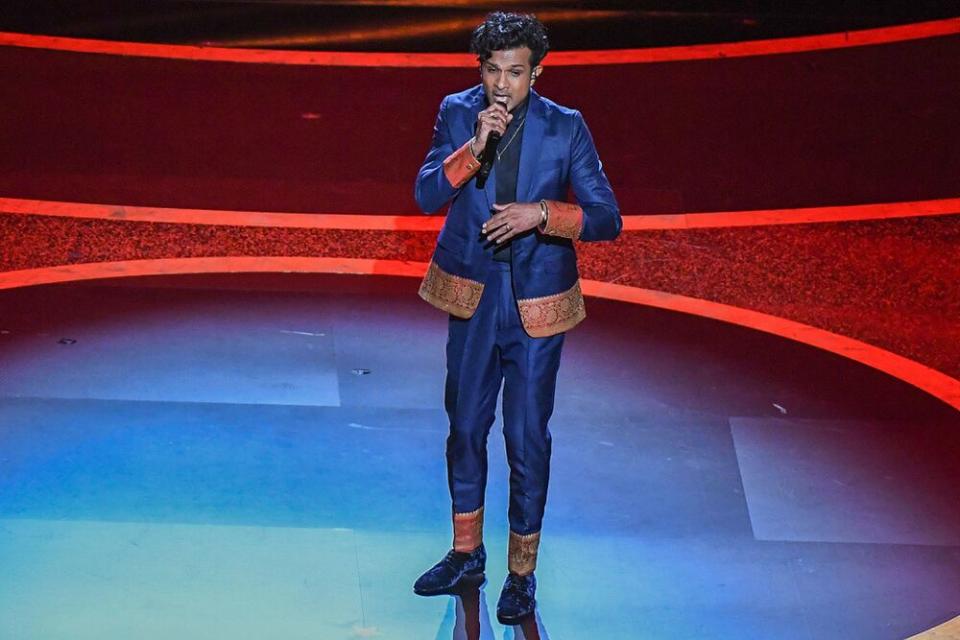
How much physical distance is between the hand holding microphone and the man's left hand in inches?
5.5

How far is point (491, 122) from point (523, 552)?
1.28m

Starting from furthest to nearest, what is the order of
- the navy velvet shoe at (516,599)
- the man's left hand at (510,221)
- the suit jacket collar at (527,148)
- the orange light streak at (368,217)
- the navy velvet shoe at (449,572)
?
the orange light streak at (368,217) < the navy velvet shoe at (449,572) < the navy velvet shoe at (516,599) < the suit jacket collar at (527,148) < the man's left hand at (510,221)

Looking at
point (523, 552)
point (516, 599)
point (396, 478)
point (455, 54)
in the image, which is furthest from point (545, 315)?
point (455, 54)

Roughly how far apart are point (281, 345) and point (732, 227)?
2.65 meters

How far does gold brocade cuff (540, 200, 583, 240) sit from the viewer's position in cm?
378

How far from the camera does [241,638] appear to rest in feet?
12.9

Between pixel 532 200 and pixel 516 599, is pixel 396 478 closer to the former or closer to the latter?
pixel 516 599

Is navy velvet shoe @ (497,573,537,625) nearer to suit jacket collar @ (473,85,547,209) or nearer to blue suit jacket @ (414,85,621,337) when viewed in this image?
blue suit jacket @ (414,85,621,337)

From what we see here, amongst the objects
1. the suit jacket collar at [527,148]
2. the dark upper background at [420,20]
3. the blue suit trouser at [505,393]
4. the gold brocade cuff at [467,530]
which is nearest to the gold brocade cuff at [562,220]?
the suit jacket collar at [527,148]

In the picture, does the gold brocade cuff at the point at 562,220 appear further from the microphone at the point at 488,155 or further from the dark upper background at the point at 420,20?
the dark upper background at the point at 420,20

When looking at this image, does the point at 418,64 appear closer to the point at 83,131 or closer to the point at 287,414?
the point at 83,131

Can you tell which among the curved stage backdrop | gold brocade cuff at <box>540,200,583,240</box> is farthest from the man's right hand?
the curved stage backdrop

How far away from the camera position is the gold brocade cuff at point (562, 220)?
378 cm

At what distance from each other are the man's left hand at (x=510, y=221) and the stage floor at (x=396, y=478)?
3.69 feet
